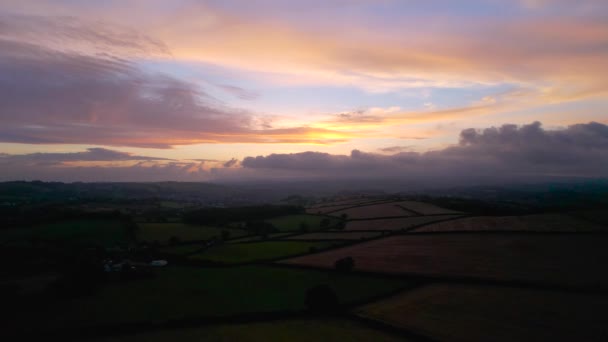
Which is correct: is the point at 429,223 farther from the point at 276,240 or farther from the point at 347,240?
the point at 276,240

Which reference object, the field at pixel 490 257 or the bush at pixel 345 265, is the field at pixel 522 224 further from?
the bush at pixel 345 265

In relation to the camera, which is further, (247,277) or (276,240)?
(276,240)

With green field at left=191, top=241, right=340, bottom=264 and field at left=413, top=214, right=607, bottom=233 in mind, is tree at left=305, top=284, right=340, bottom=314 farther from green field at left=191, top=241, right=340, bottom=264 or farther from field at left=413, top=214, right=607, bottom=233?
field at left=413, top=214, right=607, bottom=233

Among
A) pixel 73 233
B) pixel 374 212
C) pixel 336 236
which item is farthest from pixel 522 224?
pixel 73 233

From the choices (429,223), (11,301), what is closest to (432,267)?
(429,223)

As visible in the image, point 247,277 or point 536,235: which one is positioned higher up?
point 536,235

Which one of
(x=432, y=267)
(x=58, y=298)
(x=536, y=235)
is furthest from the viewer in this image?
(x=536, y=235)

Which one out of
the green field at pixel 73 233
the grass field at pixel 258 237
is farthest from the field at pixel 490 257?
the green field at pixel 73 233
